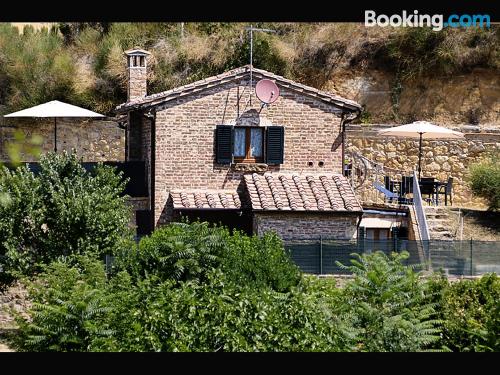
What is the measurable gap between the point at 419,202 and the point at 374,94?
975 cm

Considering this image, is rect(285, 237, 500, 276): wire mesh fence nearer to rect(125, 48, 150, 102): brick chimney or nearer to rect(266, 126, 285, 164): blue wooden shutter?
rect(266, 126, 285, 164): blue wooden shutter

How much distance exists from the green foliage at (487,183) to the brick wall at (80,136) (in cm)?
1127

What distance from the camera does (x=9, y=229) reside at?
2800 cm

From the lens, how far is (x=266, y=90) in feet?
106

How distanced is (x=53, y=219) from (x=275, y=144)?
680cm

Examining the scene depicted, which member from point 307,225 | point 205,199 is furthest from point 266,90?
point 307,225

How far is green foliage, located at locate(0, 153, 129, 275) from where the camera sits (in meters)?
28.1

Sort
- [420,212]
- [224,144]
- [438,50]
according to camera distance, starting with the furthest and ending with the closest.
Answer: [438,50] → [420,212] → [224,144]

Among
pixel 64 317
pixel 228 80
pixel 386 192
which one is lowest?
pixel 64 317

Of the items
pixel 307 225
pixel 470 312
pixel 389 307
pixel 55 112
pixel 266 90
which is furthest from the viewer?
pixel 55 112

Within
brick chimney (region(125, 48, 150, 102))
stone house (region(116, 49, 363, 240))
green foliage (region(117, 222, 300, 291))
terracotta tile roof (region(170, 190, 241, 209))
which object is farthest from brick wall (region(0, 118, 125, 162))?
green foliage (region(117, 222, 300, 291))

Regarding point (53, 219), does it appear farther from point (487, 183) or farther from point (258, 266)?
point (487, 183)

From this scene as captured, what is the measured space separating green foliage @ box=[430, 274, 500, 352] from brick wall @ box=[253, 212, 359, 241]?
4.18 metres
